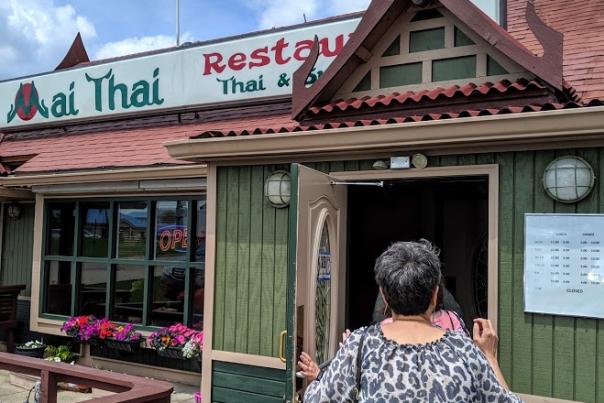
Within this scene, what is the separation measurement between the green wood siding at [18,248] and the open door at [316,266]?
5.93 m

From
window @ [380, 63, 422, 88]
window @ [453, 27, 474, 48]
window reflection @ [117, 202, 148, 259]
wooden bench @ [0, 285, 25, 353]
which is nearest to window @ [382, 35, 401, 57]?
window @ [380, 63, 422, 88]

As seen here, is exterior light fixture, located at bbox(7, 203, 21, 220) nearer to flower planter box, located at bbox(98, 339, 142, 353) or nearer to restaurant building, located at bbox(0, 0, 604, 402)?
restaurant building, located at bbox(0, 0, 604, 402)

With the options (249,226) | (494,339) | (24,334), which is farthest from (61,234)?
(494,339)

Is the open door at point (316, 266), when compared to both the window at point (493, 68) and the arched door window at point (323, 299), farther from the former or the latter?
the window at point (493, 68)

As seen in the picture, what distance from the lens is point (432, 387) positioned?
6.01ft

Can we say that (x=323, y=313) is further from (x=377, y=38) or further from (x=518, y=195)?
(x=377, y=38)

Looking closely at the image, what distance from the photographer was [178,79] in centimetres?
771

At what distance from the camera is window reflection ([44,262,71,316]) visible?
303 inches

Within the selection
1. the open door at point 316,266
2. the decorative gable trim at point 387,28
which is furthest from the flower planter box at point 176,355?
the decorative gable trim at point 387,28

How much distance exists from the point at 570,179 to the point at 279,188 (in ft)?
6.69

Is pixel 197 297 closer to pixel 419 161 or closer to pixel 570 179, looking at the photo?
pixel 419 161

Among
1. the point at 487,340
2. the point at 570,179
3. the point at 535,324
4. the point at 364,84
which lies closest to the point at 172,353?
the point at 364,84

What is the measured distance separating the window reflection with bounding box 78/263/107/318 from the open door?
13.3 ft

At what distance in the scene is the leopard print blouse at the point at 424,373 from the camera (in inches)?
72.4
